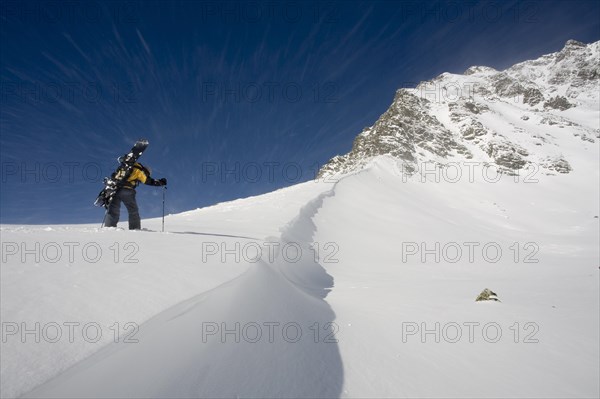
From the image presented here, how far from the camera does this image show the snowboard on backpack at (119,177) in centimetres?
618

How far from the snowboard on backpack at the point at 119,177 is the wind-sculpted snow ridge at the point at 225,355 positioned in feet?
13.0

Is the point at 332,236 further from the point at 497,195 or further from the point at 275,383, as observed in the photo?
the point at 497,195

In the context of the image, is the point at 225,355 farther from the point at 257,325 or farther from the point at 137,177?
the point at 137,177

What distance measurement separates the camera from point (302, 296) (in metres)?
4.94

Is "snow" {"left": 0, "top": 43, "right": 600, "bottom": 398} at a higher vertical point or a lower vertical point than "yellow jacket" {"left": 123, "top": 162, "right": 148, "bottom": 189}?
lower

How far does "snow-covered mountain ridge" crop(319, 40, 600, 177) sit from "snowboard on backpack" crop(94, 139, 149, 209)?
38549 mm

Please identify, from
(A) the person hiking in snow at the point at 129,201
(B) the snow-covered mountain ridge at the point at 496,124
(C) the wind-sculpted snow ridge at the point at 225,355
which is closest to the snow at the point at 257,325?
(C) the wind-sculpted snow ridge at the point at 225,355

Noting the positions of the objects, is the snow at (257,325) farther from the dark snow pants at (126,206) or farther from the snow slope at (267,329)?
the dark snow pants at (126,206)

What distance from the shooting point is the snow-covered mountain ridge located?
49438mm

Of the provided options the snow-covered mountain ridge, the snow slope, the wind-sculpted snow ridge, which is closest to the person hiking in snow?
the snow slope

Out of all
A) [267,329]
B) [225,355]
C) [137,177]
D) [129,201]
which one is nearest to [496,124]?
[137,177]

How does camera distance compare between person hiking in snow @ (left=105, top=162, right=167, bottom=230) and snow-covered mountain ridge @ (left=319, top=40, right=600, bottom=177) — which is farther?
snow-covered mountain ridge @ (left=319, top=40, right=600, bottom=177)

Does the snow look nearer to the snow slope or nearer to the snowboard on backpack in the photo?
the snow slope

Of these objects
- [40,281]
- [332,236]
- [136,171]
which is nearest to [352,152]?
[332,236]
